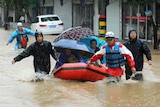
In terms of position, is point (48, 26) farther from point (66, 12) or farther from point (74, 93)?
point (74, 93)

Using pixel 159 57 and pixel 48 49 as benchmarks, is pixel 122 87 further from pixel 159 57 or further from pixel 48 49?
pixel 159 57

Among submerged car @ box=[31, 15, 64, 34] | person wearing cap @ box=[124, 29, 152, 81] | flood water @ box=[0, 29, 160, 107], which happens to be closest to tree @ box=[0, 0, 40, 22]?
submerged car @ box=[31, 15, 64, 34]

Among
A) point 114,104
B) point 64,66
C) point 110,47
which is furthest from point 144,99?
point 64,66

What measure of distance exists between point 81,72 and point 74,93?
1130mm

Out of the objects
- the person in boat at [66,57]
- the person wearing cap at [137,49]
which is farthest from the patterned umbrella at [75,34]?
the person wearing cap at [137,49]

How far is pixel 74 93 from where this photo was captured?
33.5 ft

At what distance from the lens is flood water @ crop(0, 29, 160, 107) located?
359 inches

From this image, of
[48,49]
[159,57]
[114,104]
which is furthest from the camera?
[159,57]

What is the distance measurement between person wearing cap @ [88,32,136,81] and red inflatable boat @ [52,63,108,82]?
38 cm

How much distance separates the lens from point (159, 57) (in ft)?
58.9

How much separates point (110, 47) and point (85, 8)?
21241 mm

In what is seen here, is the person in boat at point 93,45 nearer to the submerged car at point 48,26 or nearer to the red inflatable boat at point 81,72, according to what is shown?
the red inflatable boat at point 81,72

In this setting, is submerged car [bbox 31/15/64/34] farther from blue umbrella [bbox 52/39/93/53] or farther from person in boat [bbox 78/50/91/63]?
blue umbrella [bbox 52/39/93/53]

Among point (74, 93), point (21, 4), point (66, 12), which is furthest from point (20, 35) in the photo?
point (21, 4)
